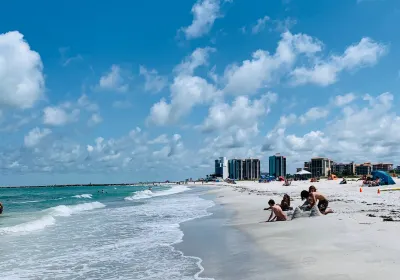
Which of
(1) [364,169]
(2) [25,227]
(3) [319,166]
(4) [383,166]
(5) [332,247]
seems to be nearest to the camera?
(5) [332,247]

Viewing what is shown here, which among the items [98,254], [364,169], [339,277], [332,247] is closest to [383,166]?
[364,169]

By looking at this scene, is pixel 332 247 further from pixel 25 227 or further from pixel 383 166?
pixel 383 166

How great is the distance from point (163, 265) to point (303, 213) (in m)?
7.39

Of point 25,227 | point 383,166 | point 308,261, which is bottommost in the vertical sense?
point 25,227

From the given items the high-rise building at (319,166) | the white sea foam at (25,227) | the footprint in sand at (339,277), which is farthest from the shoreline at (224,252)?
the high-rise building at (319,166)

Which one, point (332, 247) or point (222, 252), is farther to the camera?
point (222, 252)

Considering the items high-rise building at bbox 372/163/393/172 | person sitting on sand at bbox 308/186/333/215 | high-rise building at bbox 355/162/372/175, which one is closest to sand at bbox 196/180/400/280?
person sitting on sand at bbox 308/186/333/215

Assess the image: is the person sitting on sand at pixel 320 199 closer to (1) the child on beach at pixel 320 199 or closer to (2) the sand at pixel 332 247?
(1) the child on beach at pixel 320 199

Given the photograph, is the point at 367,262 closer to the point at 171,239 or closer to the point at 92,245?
the point at 171,239

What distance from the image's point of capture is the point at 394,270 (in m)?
6.34

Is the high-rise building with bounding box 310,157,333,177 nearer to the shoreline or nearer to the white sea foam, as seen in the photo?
the white sea foam

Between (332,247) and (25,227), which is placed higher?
(332,247)

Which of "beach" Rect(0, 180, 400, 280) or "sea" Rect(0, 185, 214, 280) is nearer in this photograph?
"beach" Rect(0, 180, 400, 280)

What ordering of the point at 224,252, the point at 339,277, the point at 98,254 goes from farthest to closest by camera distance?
the point at 98,254 < the point at 224,252 < the point at 339,277
